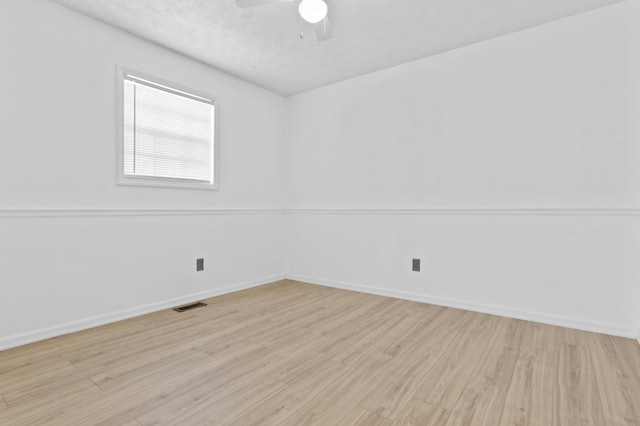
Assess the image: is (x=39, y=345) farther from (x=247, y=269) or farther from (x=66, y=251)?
(x=247, y=269)

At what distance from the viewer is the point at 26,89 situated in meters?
2.08

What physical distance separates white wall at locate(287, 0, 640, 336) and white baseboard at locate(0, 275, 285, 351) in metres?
1.31

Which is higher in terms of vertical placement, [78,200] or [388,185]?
[388,185]

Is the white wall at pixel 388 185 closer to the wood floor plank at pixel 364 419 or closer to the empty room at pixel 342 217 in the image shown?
the empty room at pixel 342 217

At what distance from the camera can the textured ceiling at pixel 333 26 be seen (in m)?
2.25

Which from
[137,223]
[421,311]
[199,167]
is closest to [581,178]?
[421,311]

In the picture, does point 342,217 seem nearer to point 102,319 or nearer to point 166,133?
point 166,133

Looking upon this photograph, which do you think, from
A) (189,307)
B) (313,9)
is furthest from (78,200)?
(313,9)

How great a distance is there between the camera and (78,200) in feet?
7.63

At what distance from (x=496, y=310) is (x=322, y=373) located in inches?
71.3

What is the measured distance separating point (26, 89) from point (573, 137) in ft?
12.9

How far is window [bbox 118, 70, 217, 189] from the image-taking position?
2.61 meters

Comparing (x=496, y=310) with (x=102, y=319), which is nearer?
(x=102, y=319)

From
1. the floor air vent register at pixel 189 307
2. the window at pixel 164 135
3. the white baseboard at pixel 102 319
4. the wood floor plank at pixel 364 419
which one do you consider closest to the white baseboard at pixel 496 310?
the white baseboard at pixel 102 319
